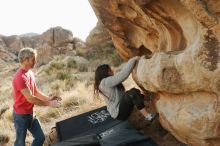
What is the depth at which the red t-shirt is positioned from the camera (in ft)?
21.4

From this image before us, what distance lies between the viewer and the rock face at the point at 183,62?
4.81 meters

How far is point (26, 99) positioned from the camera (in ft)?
21.8

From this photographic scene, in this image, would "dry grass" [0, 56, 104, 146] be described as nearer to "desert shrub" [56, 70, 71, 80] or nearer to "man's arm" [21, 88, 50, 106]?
"desert shrub" [56, 70, 71, 80]

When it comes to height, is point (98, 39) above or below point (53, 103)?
Result: below

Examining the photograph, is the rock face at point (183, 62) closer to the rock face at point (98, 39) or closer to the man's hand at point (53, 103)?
the man's hand at point (53, 103)

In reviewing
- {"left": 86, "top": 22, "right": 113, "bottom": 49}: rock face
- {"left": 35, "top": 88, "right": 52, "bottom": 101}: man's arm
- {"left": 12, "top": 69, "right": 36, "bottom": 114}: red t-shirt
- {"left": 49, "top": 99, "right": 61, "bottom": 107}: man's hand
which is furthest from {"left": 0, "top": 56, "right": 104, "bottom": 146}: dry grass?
{"left": 49, "top": 99, "right": 61, "bottom": 107}: man's hand

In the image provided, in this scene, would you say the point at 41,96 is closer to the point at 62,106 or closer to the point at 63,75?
the point at 62,106

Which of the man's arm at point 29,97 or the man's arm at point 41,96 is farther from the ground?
the man's arm at point 29,97

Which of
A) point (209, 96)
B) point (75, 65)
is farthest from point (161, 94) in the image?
point (75, 65)

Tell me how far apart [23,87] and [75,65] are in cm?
1888

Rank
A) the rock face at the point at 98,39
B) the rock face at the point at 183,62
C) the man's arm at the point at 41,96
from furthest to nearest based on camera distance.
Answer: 1. the rock face at the point at 98,39
2. the man's arm at the point at 41,96
3. the rock face at the point at 183,62

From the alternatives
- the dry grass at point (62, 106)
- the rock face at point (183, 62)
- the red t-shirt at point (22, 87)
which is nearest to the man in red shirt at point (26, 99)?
the red t-shirt at point (22, 87)

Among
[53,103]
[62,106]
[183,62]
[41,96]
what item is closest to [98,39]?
[62,106]

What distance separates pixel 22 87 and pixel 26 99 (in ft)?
0.68
